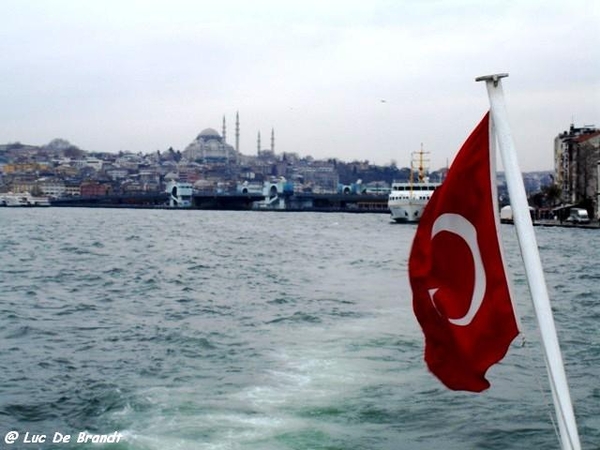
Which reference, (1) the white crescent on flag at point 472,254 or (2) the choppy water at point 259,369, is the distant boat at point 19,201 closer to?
(2) the choppy water at point 259,369

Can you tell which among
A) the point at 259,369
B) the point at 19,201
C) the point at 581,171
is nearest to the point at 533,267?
the point at 259,369

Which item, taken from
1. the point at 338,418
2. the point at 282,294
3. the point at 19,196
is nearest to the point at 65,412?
the point at 338,418

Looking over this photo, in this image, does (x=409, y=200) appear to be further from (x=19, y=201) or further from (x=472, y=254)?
(x=19, y=201)

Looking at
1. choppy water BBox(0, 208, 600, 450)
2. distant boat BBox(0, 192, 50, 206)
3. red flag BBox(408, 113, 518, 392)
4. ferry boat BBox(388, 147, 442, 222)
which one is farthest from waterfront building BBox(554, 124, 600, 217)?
distant boat BBox(0, 192, 50, 206)

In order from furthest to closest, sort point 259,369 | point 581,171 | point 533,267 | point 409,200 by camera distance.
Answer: point 581,171 → point 409,200 → point 259,369 → point 533,267

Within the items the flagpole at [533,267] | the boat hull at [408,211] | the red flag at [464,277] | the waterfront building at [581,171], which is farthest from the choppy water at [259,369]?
the waterfront building at [581,171]

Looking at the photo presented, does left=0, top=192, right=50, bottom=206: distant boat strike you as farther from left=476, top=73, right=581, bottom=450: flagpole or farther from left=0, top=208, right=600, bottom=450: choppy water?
left=476, top=73, right=581, bottom=450: flagpole
